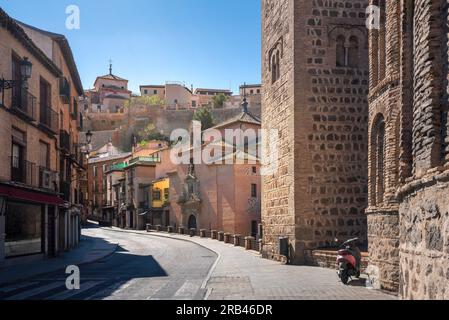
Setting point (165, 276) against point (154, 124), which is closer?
point (165, 276)

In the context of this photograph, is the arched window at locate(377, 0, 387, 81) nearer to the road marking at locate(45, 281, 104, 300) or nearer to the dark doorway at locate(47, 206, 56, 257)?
the road marking at locate(45, 281, 104, 300)

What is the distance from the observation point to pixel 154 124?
315ft

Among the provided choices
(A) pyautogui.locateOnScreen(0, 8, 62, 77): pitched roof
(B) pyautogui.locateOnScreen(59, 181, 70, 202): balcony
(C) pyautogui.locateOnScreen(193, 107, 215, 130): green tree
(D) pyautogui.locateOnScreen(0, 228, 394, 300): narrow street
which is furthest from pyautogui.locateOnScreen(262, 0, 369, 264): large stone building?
(C) pyautogui.locateOnScreen(193, 107, 215, 130): green tree

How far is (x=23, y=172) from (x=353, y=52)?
12.8m

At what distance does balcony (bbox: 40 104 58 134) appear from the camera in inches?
924

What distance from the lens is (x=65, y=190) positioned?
2711 cm

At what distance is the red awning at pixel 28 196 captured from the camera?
18.2 meters

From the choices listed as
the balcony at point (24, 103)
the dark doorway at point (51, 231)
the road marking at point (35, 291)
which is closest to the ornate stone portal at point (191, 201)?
the dark doorway at point (51, 231)

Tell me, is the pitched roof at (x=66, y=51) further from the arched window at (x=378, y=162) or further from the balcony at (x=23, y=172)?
the arched window at (x=378, y=162)

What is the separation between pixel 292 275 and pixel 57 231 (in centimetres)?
1438
